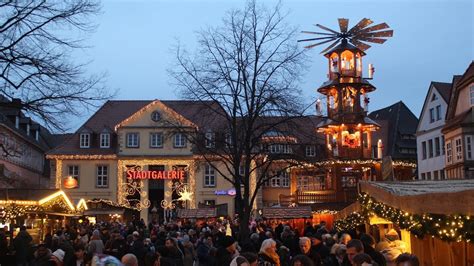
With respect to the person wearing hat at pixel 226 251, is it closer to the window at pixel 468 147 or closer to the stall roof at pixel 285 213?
the stall roof at pixel 285 213

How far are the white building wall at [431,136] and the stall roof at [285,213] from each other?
20.9 m

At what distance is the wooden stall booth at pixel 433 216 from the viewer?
8727 mm

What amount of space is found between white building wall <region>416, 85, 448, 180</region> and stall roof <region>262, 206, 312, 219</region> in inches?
825

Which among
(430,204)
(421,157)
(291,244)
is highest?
(421,157)

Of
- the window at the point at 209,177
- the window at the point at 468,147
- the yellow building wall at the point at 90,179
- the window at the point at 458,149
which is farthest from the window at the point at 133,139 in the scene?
the window at the point at 468,147

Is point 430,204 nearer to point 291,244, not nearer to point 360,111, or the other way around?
point 291,244

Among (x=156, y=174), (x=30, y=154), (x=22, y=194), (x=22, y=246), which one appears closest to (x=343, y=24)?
(x=156, y=174)

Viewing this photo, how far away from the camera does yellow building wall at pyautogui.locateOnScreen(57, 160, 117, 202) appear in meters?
53.5

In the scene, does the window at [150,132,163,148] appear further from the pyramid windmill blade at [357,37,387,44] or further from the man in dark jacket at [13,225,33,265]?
the man in dark jacket at [13,225,33,265]

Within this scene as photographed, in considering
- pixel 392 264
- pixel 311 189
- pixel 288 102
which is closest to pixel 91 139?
pixel 311 189

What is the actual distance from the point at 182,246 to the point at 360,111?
2654 cm

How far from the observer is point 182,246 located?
15.2 m

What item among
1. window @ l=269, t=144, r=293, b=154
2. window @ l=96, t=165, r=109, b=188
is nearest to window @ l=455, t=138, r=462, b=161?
Result: window @ l=269, t=144, r=293, b=154

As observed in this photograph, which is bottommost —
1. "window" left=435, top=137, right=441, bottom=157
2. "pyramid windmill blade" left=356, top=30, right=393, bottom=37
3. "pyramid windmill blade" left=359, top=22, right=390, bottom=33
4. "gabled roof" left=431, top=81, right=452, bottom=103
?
"window" left=435, top=137, right=441, bottom=157
